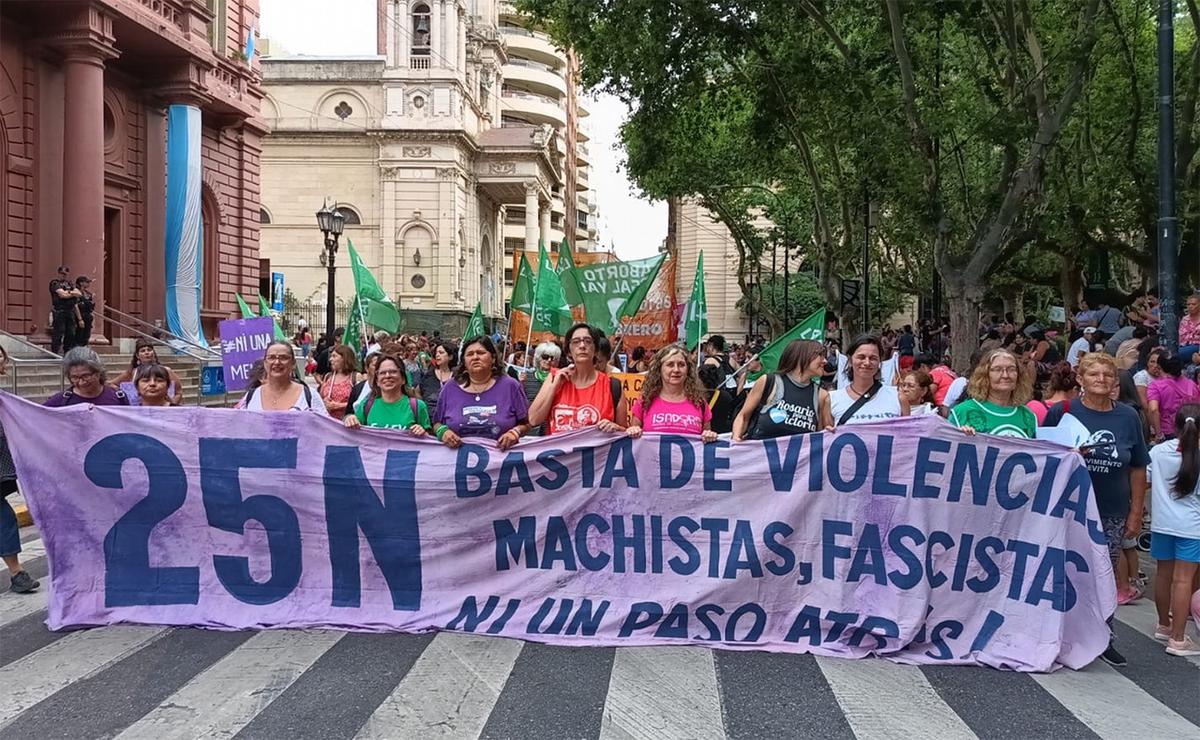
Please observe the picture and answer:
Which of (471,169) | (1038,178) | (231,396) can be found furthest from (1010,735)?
(471,169)

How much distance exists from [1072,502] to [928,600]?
987mm

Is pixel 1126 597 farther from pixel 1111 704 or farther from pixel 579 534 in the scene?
pixel 579 534

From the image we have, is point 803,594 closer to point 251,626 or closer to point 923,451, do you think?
point 923,451

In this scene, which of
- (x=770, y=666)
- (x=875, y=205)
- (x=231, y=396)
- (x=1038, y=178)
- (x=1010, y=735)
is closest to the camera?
(x=1010, y=735)

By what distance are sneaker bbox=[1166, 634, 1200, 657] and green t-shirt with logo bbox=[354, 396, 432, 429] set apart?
4.76m

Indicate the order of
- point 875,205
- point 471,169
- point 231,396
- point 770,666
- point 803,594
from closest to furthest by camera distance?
point 770,666
point 803,594
point 231,396
point 875,205
point 471,169

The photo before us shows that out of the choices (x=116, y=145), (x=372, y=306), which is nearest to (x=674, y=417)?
(x=372, y=306)

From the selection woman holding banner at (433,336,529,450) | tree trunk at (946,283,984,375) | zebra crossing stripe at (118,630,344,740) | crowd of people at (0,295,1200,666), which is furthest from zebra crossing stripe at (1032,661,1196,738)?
tree trunk at (946,283,984,375)

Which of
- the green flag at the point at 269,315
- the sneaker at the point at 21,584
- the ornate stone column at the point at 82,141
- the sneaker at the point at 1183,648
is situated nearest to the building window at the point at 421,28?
the green flag at the point at 269,315

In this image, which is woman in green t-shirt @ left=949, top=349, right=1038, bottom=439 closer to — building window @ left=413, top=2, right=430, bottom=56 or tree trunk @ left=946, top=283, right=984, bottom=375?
tree trunk @ left=946, top=283, right=984, bottom=375

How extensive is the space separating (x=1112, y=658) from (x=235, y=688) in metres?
4.68

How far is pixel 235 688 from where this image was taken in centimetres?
466

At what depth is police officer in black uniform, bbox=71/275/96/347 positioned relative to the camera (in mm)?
17750

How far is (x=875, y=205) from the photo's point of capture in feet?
75.2
